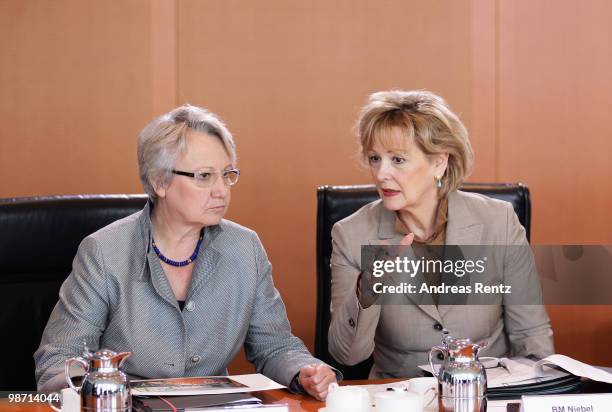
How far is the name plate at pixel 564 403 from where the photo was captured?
163cm

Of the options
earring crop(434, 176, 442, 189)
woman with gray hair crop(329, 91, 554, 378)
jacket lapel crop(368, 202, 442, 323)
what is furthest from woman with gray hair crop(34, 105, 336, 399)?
earring crop(434, 176, 442, 189)

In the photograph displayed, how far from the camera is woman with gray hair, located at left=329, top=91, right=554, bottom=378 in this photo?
2.59 metres

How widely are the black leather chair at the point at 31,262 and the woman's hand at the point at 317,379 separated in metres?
0.81

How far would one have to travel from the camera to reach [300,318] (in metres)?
3.85

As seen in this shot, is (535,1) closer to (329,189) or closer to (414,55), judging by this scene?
(414,55)

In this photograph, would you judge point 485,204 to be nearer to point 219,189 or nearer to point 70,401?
point 219,189

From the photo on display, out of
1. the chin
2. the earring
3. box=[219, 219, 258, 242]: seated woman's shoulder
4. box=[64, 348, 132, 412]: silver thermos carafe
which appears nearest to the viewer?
box=[64, 348, 132, 412]: silver thermos carafe

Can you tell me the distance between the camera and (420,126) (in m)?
2.68

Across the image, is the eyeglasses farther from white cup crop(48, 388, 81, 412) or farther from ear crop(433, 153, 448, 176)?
white cup crop(48, 388, 81, 412)

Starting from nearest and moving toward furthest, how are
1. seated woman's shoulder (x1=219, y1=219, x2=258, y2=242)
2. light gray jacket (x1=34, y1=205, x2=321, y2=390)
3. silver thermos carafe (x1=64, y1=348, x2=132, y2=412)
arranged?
silver thermos carafe (x1=64, y1=348, x2=132, y2=412)
light gray jacket (x1=34, y1=205, x2=321, y2=390)
seated woman's shoulder (x1=219, y1=219, x2=258, y2=242)

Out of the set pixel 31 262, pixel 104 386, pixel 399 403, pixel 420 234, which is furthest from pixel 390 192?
pixel 104 386

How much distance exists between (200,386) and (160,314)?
0.45 metres

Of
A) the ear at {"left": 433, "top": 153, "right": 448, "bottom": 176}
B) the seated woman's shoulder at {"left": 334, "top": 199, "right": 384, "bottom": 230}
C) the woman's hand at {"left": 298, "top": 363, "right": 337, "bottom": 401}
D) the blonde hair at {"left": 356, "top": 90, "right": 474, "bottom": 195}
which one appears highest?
the blonde hair at {"left": 356, "top": 90, "right": 474, "bottom": 195}

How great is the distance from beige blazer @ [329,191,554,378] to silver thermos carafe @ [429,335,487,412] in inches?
34.1
